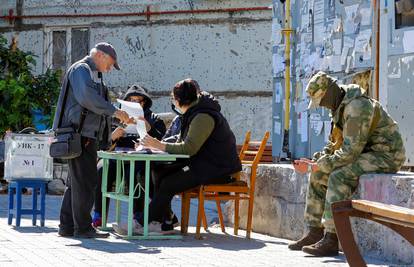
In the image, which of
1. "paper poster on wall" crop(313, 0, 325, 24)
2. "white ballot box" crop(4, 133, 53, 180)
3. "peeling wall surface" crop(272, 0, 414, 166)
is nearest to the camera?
"peeling wall surface" crop(272, 0, 414, 166)

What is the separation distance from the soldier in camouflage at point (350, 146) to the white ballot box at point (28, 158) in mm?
3350

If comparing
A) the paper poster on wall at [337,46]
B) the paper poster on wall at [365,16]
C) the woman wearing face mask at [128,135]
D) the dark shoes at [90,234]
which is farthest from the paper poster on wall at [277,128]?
the dark shoes at [90,234]

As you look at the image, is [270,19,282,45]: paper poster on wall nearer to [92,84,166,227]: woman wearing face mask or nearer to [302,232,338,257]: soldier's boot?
[92,84,166,227]: woman wearing face mask

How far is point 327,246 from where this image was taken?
8.94 meters

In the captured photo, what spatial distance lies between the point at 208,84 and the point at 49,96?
3.89 meters

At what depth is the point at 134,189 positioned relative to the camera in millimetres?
10484

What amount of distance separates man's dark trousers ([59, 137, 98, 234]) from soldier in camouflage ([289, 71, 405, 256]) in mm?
2083

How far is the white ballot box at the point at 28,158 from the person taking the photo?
11.4 m

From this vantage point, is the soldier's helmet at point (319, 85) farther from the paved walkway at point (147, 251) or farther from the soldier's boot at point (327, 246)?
the paved walkway at point (147, 251)

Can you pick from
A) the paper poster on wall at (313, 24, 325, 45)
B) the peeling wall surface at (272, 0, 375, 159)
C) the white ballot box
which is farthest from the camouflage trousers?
the paper poster on wall at (313, 24, 325, 45)

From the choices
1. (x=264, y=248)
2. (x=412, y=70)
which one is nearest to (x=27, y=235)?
(x=264, y=248)

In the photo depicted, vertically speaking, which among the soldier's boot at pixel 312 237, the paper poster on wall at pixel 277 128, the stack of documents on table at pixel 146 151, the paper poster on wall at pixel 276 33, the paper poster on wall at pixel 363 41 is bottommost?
the soldier's boot at pixel 312 237

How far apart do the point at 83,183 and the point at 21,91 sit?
9093 millimetres

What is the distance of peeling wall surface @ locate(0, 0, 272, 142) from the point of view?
22234mm
